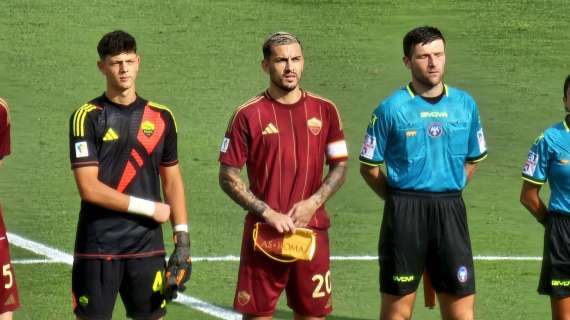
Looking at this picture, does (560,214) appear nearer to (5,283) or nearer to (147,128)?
(147,128)

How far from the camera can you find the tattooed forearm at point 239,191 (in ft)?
31.8

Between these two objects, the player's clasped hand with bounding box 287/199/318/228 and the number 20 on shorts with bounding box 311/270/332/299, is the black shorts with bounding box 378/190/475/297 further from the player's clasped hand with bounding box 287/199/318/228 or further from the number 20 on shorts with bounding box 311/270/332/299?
the player's clasped hand with bounding box 287/199/318/228

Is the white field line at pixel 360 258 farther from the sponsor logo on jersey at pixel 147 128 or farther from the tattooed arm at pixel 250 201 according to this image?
the sponsor logo on jersey at pixel 147 128

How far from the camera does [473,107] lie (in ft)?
33.5

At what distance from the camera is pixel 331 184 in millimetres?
9883

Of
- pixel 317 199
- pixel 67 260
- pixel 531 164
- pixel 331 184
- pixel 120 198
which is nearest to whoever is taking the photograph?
pixel 120 198

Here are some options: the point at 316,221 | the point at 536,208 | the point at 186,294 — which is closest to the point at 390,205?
the point at 316,221

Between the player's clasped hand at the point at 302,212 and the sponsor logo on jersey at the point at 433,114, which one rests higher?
the sponsor logo on jersey at the point at 433,114

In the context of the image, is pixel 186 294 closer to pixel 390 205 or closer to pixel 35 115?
pixel 390 205

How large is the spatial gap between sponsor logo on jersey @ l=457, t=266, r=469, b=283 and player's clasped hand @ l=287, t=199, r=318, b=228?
1247 mm

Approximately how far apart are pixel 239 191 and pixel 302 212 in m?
0.49

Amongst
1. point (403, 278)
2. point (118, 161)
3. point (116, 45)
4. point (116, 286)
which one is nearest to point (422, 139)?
point (403, 278)

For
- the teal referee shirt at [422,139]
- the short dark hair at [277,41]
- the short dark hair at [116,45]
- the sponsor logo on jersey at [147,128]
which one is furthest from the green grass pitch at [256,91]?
the short dark hair at [116,45]

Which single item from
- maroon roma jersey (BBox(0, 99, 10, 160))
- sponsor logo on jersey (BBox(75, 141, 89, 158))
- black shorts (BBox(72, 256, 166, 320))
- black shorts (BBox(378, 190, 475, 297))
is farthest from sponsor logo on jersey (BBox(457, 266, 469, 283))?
maroon roma jersey (BBox(0, 99, 10, 160))
